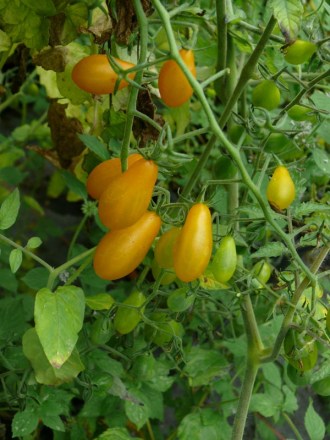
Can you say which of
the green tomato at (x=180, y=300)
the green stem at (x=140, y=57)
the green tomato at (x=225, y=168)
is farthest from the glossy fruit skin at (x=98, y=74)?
the green tomato at (x=180, y=300)

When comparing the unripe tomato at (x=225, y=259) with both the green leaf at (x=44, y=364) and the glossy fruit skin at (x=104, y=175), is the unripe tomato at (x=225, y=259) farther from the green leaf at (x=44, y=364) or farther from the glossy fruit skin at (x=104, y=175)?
the green leaf at (x=44, y=364)

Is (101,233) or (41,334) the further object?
(101,233)

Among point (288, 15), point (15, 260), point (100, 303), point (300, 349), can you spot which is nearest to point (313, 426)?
point (300, 349)

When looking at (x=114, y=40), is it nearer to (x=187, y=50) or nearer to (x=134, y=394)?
(x=187, y=50)

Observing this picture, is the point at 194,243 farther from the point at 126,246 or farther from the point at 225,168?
the point at 225,168

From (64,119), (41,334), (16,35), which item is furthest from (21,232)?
(41,334)

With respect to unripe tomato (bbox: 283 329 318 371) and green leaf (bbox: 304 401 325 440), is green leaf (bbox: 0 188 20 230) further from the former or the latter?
green leaf (bbox: 304 401 325 440)
